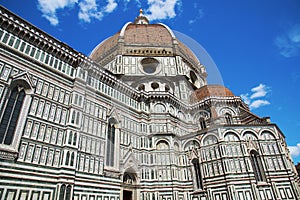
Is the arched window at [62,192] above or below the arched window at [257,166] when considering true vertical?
below

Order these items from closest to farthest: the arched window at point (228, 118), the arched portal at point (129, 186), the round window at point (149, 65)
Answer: the arched portal at point (129, 186), the arched window at point (228, 118), the round window at point (149, 65)

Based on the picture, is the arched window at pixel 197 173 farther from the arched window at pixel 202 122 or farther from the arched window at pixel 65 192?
the arched window at pixel 65 192

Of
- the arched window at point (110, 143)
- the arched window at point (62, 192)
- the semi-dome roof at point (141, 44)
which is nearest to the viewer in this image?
the arched window at point (62, 192)

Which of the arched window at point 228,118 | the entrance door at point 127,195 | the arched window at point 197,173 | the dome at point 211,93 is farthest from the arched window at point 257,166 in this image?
the entrance door at point 127,195

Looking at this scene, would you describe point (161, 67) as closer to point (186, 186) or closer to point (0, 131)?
point (186, 186)

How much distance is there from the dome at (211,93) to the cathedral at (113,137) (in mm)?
212

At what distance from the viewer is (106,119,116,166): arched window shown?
636 inches

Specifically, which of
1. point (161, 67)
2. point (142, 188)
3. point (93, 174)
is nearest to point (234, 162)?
point (142, 188)

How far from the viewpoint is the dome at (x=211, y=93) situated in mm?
24875

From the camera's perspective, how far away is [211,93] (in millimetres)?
24922

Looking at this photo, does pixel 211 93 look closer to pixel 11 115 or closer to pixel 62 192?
pixel 62 192

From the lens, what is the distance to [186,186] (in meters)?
18.3

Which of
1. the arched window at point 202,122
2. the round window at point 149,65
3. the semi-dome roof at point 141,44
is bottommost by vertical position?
the arched window at point 202,122

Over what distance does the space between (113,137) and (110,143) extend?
0.67 metres
